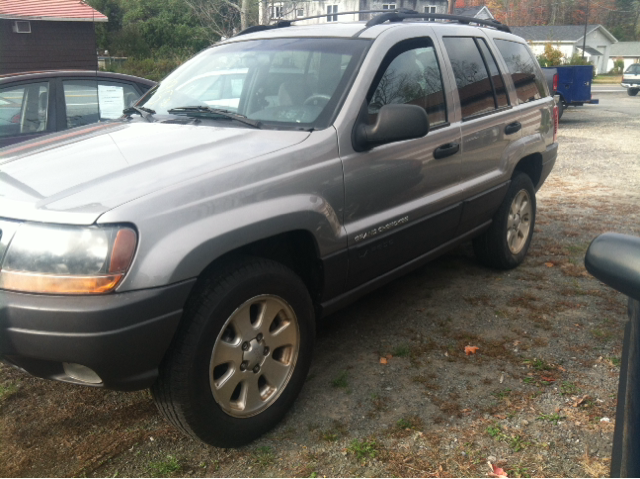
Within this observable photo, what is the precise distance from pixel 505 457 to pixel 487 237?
2405 mm

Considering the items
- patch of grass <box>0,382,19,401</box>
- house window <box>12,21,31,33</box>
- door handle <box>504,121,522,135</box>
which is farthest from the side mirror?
house window <box>12,21,31,33</box>

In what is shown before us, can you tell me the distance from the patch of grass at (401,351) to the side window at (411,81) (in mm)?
1363

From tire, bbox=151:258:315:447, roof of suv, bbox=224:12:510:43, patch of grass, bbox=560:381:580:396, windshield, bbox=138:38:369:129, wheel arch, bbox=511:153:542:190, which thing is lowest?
patch of grass, bbox=560:381:580:396

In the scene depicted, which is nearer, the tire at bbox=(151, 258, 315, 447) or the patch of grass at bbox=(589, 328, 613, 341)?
the tire at bbox=(151, 258, 315, 447)

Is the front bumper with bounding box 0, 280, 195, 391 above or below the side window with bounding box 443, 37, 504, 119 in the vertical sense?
below

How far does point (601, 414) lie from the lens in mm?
3074

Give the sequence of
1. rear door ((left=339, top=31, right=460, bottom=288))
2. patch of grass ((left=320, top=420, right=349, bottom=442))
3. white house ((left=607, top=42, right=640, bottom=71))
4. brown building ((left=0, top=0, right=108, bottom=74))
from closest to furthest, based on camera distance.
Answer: patch of grass ((left=320, top=420, right=349, bottom=442)) < rear door ((left=339, top=31, right=460, bottom=288)) < brown building ((left=0, top=0, right=108, bottom=74)) < white house ((left=607, top=42, right=640, bottom=71))

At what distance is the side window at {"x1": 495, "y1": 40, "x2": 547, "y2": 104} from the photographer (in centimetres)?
489

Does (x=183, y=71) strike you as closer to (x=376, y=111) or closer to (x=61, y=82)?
(x=376, y=111)

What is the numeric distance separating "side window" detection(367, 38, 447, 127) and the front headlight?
1.63 meters

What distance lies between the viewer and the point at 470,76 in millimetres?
4254

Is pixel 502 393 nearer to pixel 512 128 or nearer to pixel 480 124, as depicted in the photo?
pixel 480 124

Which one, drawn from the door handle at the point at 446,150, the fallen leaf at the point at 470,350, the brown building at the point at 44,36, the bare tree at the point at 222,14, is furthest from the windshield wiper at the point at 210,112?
the brown building at the point at 44,36

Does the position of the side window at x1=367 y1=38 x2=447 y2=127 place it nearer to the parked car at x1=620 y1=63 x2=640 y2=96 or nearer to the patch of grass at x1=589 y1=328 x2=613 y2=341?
the patch of grass at x1=589 y1=328 x2=613 y2=341
